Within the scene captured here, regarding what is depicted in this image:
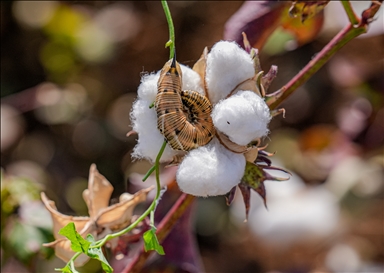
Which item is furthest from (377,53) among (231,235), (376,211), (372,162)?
(231,235)

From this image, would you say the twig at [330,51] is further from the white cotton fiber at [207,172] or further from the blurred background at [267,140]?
the blurred background at [267,140]

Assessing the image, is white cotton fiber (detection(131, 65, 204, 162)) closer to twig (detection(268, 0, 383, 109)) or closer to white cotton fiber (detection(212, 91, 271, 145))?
white cotton fiber (detection(212, 91, 271, 145))

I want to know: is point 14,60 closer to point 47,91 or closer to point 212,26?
point 47,91

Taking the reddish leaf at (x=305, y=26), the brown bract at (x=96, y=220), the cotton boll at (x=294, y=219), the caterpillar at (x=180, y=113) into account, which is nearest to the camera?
the caterpillar at (x=180, y=113)

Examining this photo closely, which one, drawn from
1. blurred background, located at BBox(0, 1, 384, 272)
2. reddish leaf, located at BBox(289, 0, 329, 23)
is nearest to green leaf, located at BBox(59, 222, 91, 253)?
reddish leaf, located at BBox(289, 0, 329, 23)

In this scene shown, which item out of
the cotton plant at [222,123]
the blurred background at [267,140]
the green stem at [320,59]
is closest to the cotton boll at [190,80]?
the cotton plant at [222,123]

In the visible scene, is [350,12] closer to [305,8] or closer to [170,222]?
[305,8]
